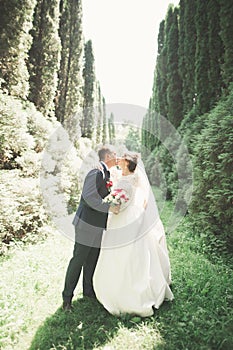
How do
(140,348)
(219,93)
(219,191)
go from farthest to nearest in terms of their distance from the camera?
(219,93) < (219,191) < (140,348)

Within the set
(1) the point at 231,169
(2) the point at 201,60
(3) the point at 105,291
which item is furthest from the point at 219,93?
(3) the point at 105,291

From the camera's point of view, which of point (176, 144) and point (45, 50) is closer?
point (45, 50)

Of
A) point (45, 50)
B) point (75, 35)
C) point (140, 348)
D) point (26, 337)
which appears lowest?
point (26, 337)

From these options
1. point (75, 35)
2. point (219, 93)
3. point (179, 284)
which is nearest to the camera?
point (179, 284)

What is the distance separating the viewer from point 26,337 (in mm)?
3289

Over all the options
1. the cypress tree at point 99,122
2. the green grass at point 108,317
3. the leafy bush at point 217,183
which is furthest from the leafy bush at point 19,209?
the cypress tree at point 99,122

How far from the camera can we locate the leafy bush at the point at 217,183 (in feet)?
18.8

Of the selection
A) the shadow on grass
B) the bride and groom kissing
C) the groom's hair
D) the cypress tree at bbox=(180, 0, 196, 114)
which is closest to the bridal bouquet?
the bride and groom kissing

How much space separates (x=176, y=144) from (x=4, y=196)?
9572 mm

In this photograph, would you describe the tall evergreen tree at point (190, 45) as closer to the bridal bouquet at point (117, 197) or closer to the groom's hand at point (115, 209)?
the bridal bouquet at point (117, 197)

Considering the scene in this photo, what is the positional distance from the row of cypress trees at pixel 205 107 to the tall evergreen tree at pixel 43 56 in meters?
6.01

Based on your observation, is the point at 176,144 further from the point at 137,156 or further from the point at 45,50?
the point at 137,156

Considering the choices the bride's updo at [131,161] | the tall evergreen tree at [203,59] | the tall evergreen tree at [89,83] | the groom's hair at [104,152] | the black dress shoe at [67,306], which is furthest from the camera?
the tall evergreen tree at [89,83]

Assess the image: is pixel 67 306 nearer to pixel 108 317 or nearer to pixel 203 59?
pixel 108 317
